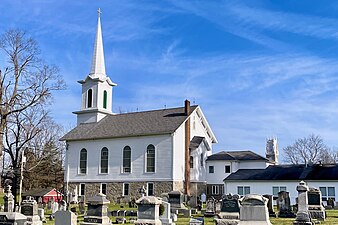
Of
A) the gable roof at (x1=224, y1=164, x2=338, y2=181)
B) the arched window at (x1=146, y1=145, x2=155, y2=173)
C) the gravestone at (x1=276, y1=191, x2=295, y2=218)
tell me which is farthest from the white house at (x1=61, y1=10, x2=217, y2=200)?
the gravestone at (x1=276, y1=191, x2=295, y2=218)

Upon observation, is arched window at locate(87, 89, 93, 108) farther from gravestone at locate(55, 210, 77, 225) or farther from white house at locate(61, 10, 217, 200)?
gravestone at locate(55, 210, 77, 225)

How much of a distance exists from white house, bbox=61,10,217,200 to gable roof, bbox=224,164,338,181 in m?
5.39

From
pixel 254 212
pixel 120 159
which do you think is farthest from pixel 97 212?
pixel 120 159

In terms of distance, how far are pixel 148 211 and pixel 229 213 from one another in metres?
4.33

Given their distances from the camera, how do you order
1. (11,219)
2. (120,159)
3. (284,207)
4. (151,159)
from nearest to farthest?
(11,219) → (284,207) → (151,159) → (120,159)

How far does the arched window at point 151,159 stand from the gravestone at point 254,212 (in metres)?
32.5

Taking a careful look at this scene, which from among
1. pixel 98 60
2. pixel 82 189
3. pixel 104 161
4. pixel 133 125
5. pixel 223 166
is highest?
pixel 98 60

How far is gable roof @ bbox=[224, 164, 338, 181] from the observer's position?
40.0 m

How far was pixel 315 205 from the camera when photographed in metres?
24.0

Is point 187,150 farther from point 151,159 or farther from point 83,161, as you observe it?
point 83,161

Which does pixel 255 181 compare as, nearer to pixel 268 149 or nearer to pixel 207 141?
pixel 207 141

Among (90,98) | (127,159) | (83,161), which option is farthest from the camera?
(90,98)

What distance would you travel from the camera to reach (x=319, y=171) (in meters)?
41.1

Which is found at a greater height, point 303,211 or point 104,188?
point 104,188
